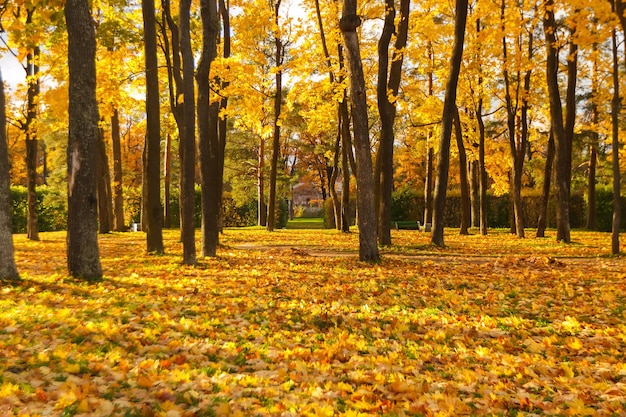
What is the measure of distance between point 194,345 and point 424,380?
2.29 meters

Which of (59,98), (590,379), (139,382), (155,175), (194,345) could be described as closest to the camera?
(139,382)

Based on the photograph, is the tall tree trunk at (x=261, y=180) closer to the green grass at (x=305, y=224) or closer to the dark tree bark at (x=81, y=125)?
the green grass at (x=305, y=224)

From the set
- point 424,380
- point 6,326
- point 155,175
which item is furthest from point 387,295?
point 155,175

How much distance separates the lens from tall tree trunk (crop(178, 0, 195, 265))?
955cm

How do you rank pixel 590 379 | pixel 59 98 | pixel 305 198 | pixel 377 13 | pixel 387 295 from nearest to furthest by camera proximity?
1. pixel 590 379
2. pixel 387 295
3. pixel 377 13
4. pixel 59 98
5. pixel 305 198

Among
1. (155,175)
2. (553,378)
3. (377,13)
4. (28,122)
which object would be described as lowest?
(553,378)

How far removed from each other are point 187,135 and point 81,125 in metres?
2.60

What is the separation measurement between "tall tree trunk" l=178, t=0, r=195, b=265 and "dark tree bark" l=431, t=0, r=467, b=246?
7.47 meters

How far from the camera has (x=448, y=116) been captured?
1359 cm

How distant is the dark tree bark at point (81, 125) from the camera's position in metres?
7.36

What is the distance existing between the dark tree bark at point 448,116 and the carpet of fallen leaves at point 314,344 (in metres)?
5.19

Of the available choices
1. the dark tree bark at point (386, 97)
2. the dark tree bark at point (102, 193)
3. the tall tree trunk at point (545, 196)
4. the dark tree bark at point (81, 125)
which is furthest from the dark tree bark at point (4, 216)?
the tall tree trunk at point (545, 196)

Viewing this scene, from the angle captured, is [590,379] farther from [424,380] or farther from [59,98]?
[59,98]

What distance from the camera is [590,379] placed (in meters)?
3.65
